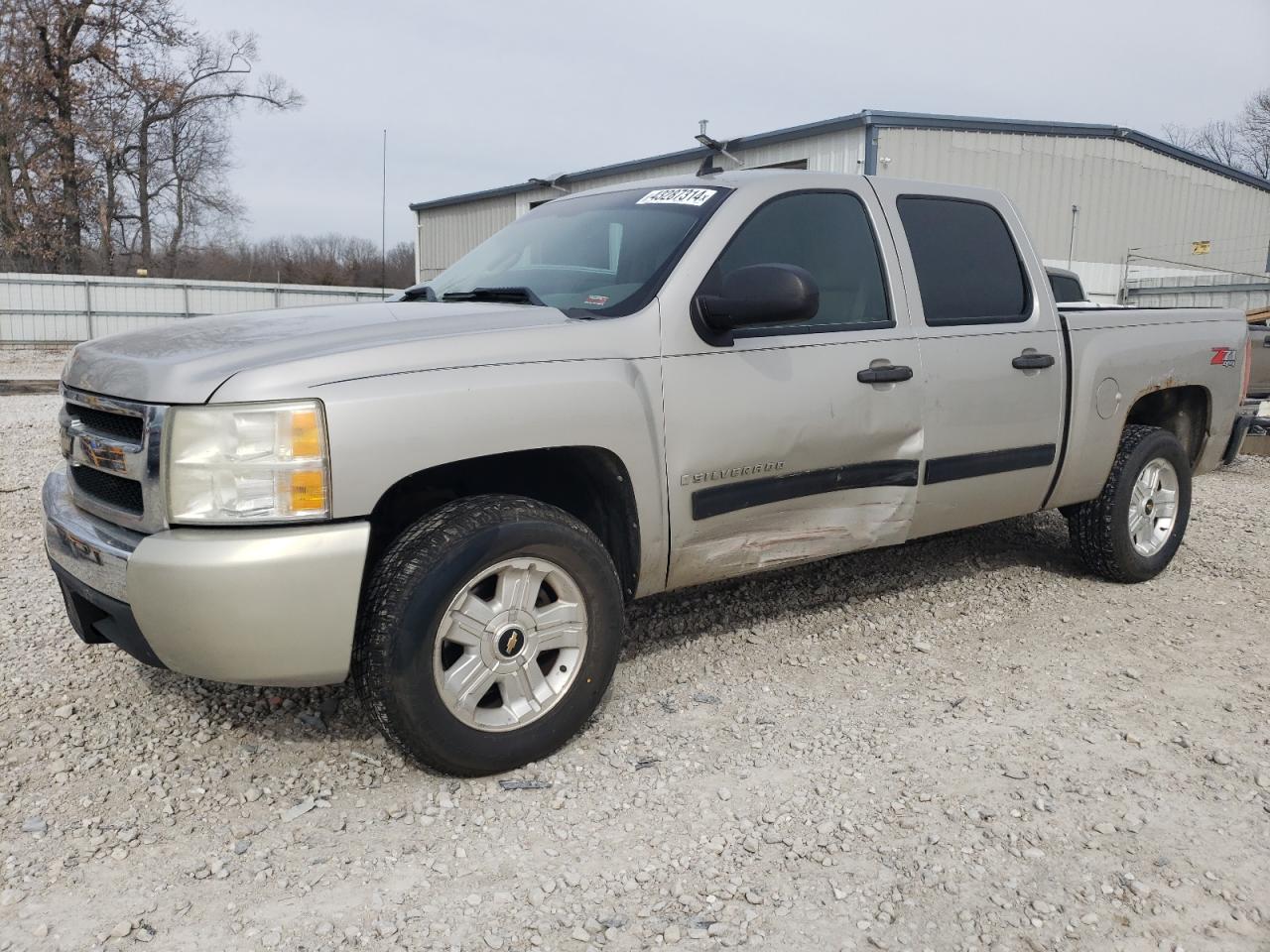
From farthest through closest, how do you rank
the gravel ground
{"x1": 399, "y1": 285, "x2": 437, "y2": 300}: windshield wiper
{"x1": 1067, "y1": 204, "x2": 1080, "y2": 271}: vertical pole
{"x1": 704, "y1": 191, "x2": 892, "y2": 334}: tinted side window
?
{"x1": 1067, "y1": 204, "x2": 1080, "y2": 271}: vertical pole
{"x1": 399, "y1": 285, "x2": 437, "y2": 300}: windshield wiper
{"x1": 704, "y1": 191, "x2": 892, "y2": 334}: tinted side window
the gravel ground

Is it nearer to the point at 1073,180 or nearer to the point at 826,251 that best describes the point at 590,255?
the point at 826,251

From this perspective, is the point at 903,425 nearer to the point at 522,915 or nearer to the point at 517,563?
the point at 517,563

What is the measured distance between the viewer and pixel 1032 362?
4.35 metres

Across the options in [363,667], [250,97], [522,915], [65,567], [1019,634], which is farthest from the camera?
[250,97]

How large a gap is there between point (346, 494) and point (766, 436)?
1452mm

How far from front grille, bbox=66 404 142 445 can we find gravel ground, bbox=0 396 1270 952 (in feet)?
3.24

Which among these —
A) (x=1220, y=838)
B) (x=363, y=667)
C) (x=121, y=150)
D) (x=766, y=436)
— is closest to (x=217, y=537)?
(x=363, y=667)

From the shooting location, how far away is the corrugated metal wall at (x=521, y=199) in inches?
762

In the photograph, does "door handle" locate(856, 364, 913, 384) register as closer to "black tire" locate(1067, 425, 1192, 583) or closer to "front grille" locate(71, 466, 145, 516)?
"black tire" locate(1067, 425, 1192, 583)

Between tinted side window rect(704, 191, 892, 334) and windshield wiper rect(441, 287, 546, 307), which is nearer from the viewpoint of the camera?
windshield wiper rect(441, 287, 546, 307)

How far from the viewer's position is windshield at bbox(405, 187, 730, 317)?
11.3ft

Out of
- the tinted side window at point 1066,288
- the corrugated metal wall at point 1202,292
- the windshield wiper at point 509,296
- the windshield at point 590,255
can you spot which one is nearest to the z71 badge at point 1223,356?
the windshield at point 590,255

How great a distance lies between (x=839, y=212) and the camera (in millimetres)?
3965

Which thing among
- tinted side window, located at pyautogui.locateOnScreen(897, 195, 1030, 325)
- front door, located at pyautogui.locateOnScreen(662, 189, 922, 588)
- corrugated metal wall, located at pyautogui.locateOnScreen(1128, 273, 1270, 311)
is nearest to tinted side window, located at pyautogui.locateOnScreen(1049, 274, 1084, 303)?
tinted side window, located at pyautogui.locateOnScreen(897, 195, 1030, 325)
